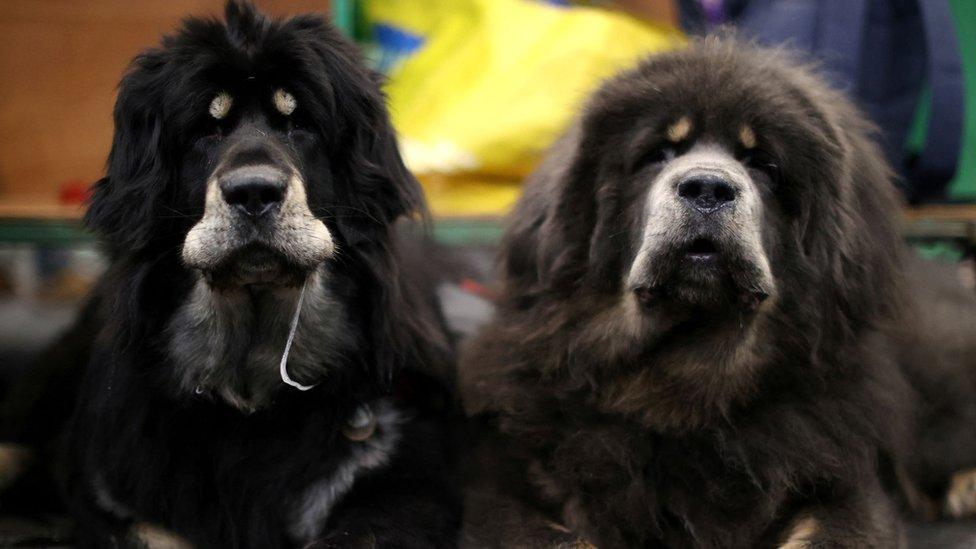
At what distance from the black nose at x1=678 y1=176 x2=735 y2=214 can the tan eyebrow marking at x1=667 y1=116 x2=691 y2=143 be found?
27 centimetres

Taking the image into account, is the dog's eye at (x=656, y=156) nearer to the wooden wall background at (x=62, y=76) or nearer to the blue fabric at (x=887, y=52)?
the blue fabric at (x=887, y=52)

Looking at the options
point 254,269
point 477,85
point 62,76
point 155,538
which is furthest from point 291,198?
point 62,76

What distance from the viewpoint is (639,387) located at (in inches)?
99.0

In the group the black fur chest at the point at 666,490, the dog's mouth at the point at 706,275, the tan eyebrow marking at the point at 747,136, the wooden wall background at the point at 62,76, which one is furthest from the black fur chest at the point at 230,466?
the wooden wall background at the point at 62,76

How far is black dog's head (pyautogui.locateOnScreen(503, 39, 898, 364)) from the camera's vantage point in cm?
234

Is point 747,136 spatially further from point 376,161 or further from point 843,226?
point 376,161

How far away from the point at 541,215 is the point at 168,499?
4.25 ft

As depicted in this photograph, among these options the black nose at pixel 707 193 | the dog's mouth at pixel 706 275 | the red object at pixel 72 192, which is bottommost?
the red object at pixel 72 192

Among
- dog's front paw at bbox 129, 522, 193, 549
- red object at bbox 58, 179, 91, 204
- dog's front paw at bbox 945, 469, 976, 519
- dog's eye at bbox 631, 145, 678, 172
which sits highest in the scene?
dog's eye at bbox 631, 145, 678, 172

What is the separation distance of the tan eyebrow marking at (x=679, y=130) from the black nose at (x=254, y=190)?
104 centimetres

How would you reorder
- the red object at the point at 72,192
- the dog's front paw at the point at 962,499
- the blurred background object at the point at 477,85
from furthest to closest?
the red object at the point at 72,192, the blurred background object at the point at 477,85, the dog's front paw at the point at 962,499

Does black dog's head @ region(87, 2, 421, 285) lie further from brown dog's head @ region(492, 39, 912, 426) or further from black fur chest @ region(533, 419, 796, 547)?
black fur chest @ region(533, 419, 796, 547)

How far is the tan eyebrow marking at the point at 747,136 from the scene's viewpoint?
2502 mm

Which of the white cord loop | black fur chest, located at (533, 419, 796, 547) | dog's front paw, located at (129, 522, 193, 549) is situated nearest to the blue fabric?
black fur chest, located at (533, 419, 796, 547)
